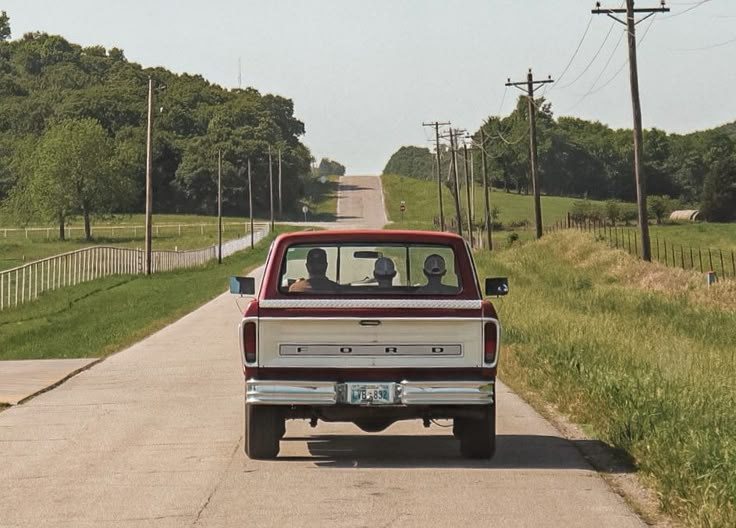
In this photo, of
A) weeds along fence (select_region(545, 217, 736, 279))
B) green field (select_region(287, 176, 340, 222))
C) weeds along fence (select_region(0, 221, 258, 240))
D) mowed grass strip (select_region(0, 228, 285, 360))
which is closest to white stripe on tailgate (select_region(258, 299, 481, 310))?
mowed grass strip (select_region(0, 228, 285, 360))

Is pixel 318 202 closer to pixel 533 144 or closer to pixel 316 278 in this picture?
pixel 533 144

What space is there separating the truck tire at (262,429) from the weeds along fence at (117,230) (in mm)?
101116

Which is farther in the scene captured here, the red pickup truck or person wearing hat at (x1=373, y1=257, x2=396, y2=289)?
person wearing hat at (x1=373, y1=257, x2=396, y2=289)

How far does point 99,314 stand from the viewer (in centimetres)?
3344

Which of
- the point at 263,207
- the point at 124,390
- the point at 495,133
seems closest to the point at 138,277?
the point at 124,390

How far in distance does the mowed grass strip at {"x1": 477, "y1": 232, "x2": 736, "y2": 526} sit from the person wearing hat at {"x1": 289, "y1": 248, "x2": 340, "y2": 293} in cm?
279

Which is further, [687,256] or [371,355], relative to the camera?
[687,256]

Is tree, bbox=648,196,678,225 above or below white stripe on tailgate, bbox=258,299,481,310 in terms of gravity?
above

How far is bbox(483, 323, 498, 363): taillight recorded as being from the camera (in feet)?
33.2

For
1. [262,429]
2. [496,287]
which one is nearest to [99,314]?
[496,287]

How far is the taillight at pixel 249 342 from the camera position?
33.0ft

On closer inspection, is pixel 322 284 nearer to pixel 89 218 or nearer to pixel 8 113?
pixel 89 218

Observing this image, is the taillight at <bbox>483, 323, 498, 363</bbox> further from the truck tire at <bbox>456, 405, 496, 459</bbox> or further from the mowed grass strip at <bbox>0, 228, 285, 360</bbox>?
the mowed grass strip at <bbox>0, 228, 285, 360</bbox>

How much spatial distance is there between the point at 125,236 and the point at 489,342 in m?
104
